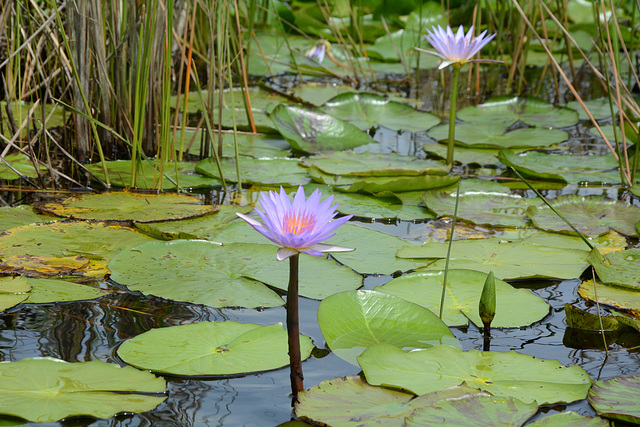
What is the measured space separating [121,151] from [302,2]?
4300mm

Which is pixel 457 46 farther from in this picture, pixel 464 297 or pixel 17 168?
pixel 17 168

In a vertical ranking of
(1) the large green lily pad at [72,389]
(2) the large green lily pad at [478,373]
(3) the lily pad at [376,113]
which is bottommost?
(1) the large green lily pad at [72,389]

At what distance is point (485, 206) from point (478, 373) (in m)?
1.08

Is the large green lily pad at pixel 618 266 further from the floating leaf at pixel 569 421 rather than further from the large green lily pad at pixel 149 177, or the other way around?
the large green lily pad at pixel 149 177

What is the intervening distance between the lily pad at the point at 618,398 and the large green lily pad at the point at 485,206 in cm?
92

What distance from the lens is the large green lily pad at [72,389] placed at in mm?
960

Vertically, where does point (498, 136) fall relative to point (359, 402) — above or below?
above

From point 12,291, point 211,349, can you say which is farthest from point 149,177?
point 211,349

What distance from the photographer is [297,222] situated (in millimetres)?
938

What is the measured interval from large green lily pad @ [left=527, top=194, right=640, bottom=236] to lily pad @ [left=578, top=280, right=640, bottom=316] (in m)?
0.39

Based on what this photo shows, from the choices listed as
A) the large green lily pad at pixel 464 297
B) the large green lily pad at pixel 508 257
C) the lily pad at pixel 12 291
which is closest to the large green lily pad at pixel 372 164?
the large green lily pad at pixel 508 257

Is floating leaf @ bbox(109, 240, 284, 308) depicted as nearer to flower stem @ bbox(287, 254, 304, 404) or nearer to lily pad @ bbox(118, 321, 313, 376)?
lily pad @ bbox(118, 321, 313, 376)

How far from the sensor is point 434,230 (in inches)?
75.7

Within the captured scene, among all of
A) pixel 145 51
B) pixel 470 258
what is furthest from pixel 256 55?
pixel 470 258
